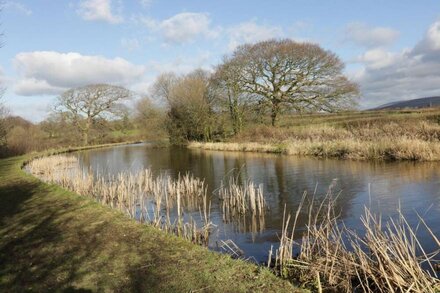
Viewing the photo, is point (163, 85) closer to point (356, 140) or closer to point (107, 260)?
point (356, 140)

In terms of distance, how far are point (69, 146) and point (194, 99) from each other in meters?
21.6

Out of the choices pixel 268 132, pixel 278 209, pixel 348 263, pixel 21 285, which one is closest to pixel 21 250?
pixel 21 285

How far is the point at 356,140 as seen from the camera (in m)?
25.6

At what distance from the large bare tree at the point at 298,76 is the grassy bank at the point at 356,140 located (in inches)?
82.5

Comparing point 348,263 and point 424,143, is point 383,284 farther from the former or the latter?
point 424,143

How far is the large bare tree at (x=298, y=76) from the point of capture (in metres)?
35.8

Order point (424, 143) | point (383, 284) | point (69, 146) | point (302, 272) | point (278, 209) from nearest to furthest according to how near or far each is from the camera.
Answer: point (383, 284) → point (302, 272) → point (278, 209) → point (424, 143) → point (69, 146)

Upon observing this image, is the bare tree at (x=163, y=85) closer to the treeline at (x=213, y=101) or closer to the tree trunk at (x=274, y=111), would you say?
the treeline at (x=213, y=101)

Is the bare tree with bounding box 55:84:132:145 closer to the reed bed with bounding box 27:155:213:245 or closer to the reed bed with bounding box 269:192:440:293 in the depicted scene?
the reed bed with bounding box 27:155:213:245

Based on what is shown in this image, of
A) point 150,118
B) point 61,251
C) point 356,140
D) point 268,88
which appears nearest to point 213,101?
point 268,88

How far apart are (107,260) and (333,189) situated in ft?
33.5

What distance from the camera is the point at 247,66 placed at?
37.7 metres

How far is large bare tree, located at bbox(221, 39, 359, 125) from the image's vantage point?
117 feet

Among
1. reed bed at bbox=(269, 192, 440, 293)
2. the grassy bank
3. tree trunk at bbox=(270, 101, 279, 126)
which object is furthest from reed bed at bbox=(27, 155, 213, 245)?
tree trunk at bbox=(270, 101, 279, 126)
